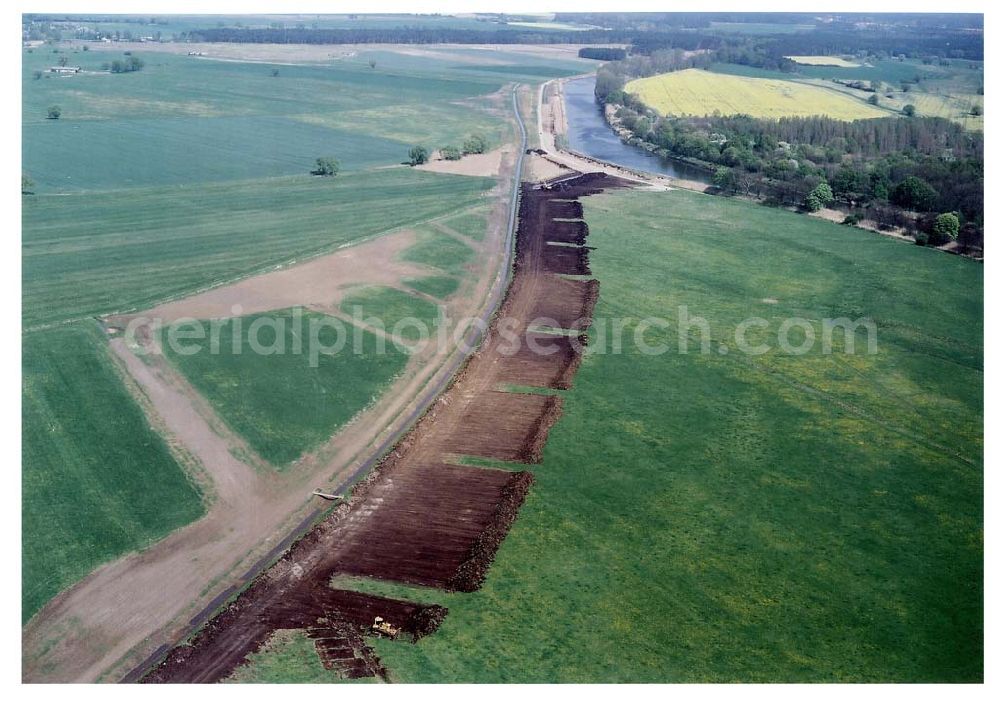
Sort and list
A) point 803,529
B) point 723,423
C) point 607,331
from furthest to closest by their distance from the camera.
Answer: point 607,331 → point 723,423 → point 803,529

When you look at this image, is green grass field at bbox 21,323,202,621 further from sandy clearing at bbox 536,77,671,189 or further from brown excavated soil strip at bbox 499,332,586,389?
sandy clearing at bbox 536,77,671,189

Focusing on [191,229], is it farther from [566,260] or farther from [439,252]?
[566,260]

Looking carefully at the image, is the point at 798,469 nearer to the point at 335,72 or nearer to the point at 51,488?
the point at 51,488

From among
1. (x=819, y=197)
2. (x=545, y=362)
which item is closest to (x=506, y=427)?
(x=545, y=362)

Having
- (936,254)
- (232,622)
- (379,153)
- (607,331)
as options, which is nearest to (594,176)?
(379,153)

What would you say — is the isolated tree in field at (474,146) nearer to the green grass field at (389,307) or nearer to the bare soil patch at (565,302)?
the bare soil patch at (565,302)

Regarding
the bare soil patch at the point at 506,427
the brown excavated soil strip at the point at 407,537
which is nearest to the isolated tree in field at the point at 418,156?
the brown excavated soil strip at the point at 407,537

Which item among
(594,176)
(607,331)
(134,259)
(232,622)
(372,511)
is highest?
(594,176)
